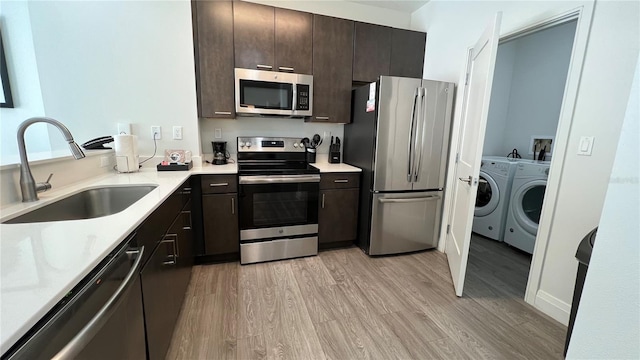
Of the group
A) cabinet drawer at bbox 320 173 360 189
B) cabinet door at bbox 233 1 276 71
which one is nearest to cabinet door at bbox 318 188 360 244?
A: cabinet drawer at bbox 320 173 360 189

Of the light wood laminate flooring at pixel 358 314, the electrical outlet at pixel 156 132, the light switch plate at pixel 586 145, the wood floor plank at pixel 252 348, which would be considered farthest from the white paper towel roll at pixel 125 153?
the light switch plate at pixel 586 145

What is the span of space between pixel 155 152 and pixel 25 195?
3.85ft

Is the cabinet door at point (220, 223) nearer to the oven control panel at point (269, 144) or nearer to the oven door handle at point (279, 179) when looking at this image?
the oven door handle at point (279, 179)

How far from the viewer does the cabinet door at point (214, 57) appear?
221 cm

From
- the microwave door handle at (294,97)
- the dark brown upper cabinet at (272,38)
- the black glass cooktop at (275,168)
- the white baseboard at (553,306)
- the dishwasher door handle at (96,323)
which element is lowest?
the white baseboard at (553,306)

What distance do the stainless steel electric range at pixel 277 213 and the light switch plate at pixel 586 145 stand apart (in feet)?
6.01

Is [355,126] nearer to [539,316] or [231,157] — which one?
[231,157]

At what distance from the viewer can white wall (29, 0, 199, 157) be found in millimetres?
1952

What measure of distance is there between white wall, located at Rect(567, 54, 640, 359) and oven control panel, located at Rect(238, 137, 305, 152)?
2530mm

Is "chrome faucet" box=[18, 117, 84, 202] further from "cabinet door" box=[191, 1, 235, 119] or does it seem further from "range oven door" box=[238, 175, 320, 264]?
"cabinet door" box=[191, 1, 235, 119]

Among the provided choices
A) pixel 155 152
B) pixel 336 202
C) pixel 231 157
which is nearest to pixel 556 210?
pixel 336 202

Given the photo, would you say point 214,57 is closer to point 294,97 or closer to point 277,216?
point 294,97

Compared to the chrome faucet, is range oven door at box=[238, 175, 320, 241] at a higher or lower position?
lower

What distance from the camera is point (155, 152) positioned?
2250 mm
